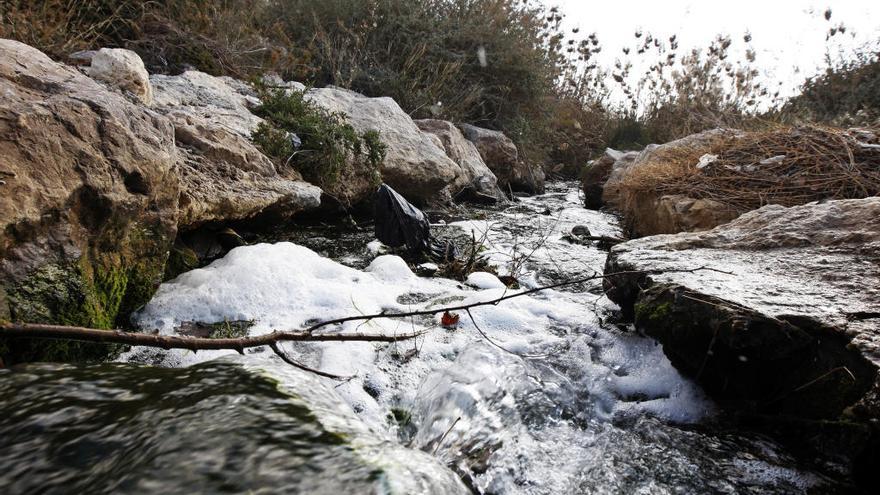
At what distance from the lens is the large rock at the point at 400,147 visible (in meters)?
4.56

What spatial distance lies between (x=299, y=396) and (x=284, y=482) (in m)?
0.31

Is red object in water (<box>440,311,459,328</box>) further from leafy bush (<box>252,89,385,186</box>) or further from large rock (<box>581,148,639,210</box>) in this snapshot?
large rock (<box>581,148,639,210</box>)

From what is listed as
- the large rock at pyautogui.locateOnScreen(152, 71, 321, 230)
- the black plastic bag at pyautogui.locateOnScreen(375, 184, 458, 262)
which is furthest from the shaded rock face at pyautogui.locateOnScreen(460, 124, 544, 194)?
the large rock at pyautogui.locateOnScreen(152, 71, 321, 230)

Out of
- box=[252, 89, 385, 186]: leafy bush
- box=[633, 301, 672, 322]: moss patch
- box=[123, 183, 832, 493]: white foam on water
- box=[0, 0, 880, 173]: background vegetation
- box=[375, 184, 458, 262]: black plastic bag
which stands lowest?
box=[123, 183, 832, 493]: white foam on water

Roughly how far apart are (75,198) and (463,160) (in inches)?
191

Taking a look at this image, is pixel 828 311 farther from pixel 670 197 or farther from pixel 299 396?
pixel 670 197

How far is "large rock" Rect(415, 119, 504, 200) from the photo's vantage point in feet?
19.1

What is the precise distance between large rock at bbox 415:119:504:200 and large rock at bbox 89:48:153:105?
11.3ft

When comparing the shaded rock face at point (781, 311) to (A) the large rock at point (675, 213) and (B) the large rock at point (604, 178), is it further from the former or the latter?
(B) the large rock at point (604, 178)

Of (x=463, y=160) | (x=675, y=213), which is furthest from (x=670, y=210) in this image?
(x=463, y=160)

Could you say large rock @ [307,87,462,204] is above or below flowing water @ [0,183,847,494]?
above

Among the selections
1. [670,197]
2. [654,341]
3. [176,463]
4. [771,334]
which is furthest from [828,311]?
[670,197]

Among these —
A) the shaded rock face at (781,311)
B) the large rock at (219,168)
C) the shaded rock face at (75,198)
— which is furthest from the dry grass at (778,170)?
the shaded rock face at (75,198)

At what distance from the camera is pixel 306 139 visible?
12.3ft
